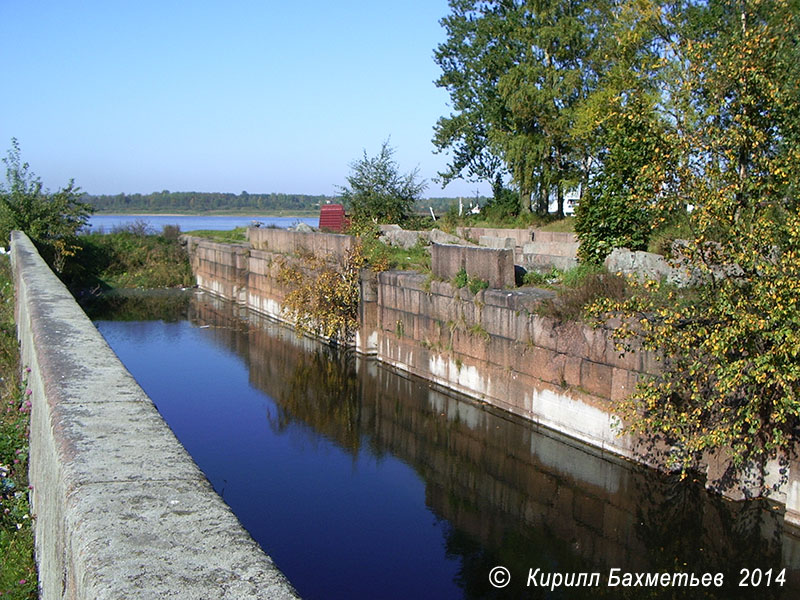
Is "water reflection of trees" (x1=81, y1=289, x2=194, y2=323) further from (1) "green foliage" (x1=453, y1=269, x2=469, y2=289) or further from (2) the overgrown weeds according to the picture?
(2) the overgrown weeds

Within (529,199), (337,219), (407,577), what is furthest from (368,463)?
(529,199)

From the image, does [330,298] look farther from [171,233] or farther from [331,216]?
[171,233]

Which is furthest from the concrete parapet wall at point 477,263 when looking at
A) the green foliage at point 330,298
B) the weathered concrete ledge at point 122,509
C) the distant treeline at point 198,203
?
the distant treeline at point 198,203

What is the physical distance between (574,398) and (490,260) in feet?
9.67

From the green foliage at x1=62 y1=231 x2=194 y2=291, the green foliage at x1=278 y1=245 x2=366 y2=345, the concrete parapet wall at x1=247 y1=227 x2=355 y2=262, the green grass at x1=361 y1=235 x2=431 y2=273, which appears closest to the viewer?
the green grass at x1=361 y1=235 x2=431 y2=273

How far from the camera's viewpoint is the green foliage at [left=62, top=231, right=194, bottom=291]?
1113 inches

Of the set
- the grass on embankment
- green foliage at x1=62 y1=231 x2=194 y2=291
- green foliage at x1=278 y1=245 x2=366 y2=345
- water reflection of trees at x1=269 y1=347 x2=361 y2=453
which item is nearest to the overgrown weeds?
water reflection of trees at x1=269 y1=347 x2=361 y2=453

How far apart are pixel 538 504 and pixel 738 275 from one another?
3.33 m

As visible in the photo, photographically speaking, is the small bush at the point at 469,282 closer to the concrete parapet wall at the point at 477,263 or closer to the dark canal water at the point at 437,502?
the concrete parapet wall at the point at 477,263

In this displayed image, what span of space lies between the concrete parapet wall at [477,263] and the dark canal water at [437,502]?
2054 mm

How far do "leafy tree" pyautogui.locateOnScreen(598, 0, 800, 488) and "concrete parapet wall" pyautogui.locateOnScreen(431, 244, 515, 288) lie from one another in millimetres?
4115

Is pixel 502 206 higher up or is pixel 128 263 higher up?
pixel 502 206

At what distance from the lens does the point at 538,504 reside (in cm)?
860

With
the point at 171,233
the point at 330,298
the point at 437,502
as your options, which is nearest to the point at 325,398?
the point at 330,298
